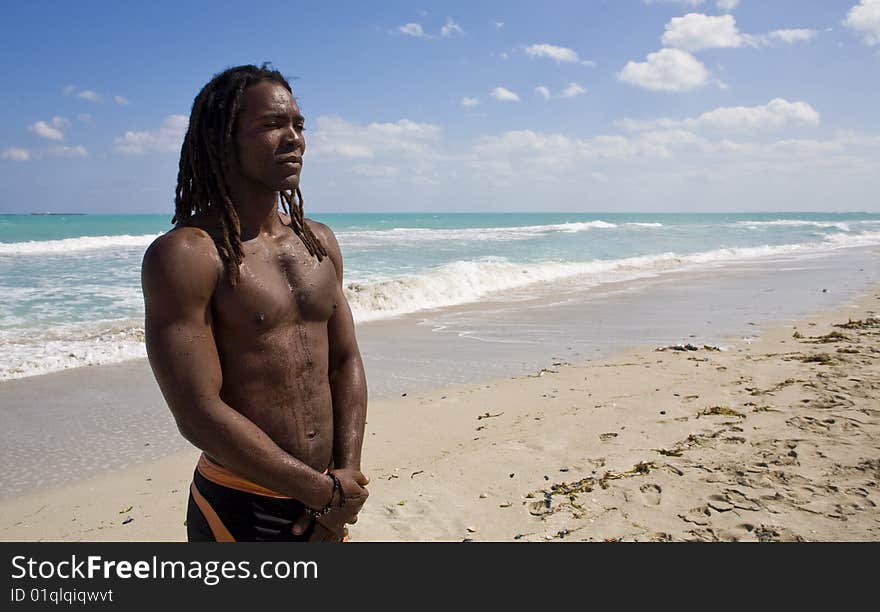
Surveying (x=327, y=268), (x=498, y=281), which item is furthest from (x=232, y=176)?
(x=498, y=281)

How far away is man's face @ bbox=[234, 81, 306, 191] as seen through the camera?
6.11 ft

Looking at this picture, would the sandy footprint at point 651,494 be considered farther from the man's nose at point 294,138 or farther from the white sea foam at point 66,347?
the white sea foam at point 66,347

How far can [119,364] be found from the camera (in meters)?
8.70

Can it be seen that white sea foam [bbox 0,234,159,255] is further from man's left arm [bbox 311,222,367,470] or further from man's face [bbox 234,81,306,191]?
man's face [bbox 234,81,306,191]

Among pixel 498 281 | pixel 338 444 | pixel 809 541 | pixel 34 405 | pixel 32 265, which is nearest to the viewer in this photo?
pixel 338 444

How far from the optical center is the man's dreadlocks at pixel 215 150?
1.86 m

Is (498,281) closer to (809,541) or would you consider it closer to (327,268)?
(809,541)

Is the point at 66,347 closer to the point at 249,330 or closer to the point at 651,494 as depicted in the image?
the point at 651,494

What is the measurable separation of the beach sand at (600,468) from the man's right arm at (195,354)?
215 centimetres

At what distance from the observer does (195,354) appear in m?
1.68

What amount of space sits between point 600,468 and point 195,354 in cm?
346

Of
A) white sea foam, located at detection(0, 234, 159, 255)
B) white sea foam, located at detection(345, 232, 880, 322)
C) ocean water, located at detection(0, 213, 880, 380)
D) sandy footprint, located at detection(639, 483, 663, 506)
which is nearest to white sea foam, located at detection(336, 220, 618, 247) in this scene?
ocean water, located at detection(0, 213, 880, 380)

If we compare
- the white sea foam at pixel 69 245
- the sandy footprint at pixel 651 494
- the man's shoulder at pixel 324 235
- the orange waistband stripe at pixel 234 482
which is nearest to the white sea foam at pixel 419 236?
the white sea foam at pixel 69 245
